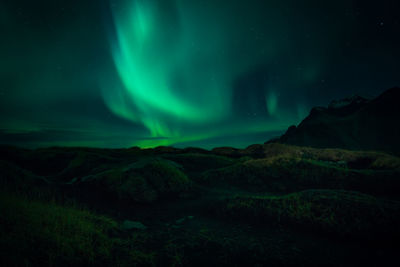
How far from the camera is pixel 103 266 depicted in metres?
5.94

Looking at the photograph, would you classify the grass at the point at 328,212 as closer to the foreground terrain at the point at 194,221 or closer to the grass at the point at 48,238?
the foreground terrain at the point at 194,221

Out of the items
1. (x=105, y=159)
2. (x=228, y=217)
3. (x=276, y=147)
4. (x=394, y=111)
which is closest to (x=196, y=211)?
(x=228, y=217)

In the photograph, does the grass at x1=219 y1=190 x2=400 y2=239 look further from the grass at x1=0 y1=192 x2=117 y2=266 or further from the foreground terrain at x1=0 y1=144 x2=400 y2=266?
the grass at x1=0 y1=192 x2=117 y2=266

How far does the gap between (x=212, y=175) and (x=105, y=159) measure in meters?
21.4

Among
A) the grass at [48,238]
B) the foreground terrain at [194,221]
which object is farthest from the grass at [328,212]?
the grass at [48,238]

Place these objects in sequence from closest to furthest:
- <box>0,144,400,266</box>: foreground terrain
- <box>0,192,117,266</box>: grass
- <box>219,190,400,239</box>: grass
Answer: <box>0,192,117,266</box>: grass
<box>0,144,400,266</box>: foreground terrain
<box>219,190,400,239</box>: grass

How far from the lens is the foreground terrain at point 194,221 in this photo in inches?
258

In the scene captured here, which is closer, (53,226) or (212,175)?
(53,226)

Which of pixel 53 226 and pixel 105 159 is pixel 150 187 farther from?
pixel 105 159

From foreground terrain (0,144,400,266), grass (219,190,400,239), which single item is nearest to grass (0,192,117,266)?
foreground terrain (0,144,400,266)

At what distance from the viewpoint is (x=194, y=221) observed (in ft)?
36.0

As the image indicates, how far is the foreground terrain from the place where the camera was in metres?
6.55

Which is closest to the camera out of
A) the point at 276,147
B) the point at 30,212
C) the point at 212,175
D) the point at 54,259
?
the point at 54,259

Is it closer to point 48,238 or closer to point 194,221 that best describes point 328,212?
point 194,221
